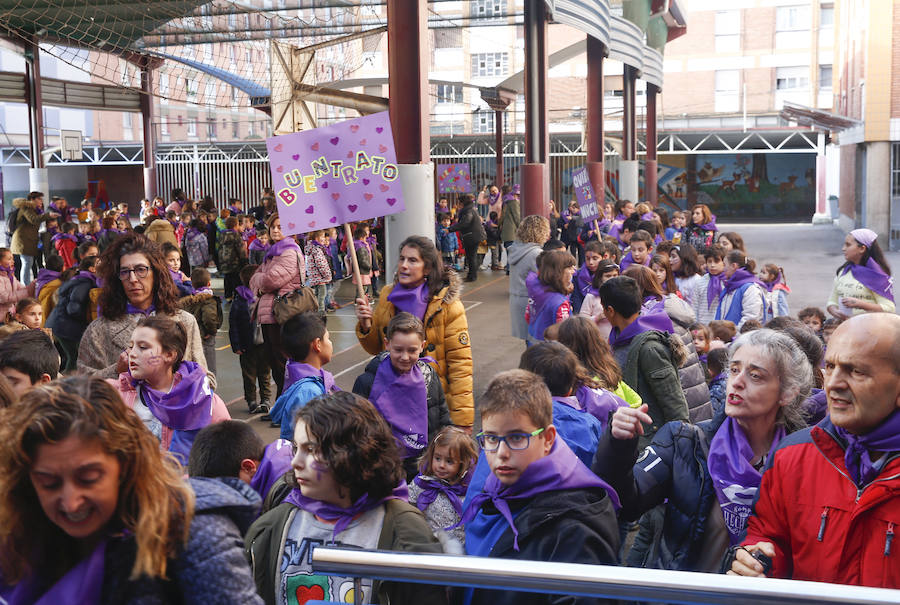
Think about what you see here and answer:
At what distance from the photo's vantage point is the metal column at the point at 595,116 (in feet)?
74.7

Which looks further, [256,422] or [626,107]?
[626,107]

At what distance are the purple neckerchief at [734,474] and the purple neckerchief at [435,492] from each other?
1.15 m

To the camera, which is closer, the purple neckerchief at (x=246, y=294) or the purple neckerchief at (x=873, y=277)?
the purple neckerchief at (x=873, y=277)

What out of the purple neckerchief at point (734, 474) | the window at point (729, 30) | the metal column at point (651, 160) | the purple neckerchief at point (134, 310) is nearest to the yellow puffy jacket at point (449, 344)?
the purple neckerchief at point (134, 310)

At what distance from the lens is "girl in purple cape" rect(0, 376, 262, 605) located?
1.98 m

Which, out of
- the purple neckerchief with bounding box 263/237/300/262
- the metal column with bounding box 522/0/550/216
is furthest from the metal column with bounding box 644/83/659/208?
the purple neckerchief with bounding box 263/237/300/262

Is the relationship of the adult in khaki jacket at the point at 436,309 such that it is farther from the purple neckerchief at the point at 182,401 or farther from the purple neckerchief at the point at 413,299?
the purple neckerchief at the point at 182,401

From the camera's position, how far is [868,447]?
2811 millimetres

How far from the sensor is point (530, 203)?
17.4 meters

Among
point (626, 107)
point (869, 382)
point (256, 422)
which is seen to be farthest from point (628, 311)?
point (626, 107)

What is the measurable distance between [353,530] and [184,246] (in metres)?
16.1

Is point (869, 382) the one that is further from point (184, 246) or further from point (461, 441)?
point (184, 246)

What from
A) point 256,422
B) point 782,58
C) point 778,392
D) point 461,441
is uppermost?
point 782,58

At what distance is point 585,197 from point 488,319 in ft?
8.22
